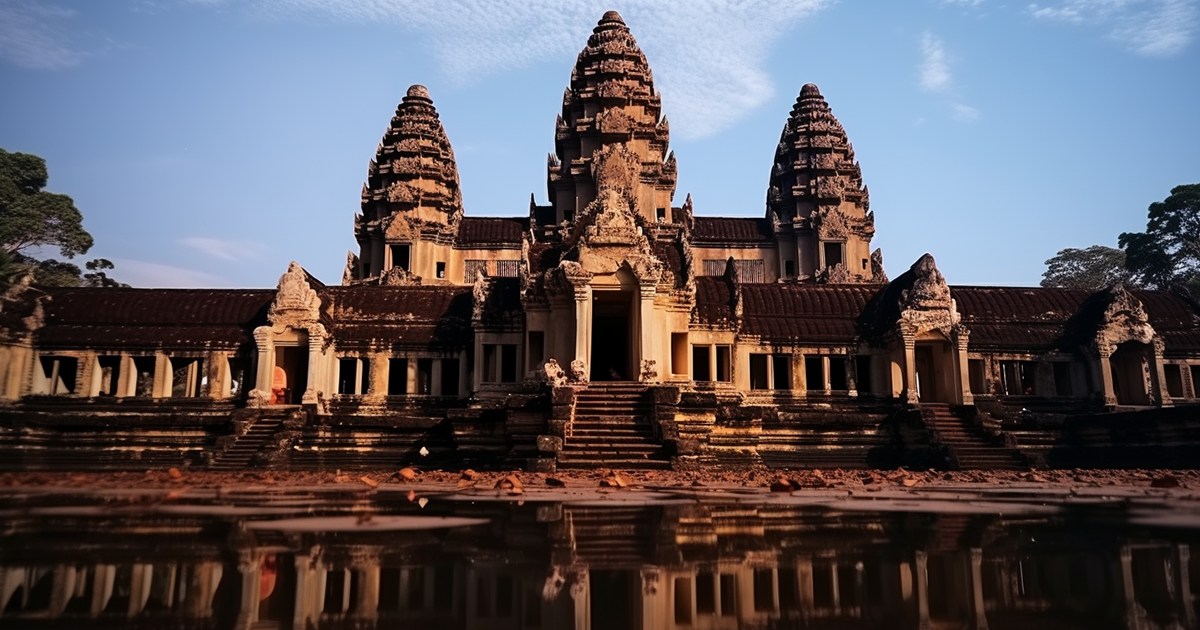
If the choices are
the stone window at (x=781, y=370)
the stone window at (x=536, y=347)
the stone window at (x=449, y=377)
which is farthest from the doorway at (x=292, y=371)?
the stone window at (x=781, y=370)

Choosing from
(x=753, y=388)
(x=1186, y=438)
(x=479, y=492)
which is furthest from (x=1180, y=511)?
(x=753, y=388)

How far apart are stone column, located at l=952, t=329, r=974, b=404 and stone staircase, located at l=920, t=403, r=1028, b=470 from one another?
1.58m

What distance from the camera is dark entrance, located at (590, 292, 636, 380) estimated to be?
27.8 metres

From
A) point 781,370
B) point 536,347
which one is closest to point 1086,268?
point 781,370

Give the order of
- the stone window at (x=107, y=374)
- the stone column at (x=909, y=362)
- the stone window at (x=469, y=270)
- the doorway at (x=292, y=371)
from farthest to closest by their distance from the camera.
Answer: the stone window at (x=469, y=270) < the doorway at (x=292, y=371) < the stone window at (x=107, y=374) < the stone column at (x=909, y=362)

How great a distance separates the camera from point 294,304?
27875mm

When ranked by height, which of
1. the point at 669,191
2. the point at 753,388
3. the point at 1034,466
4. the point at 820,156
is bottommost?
the point at 1034,466

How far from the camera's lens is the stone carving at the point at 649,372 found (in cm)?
2192

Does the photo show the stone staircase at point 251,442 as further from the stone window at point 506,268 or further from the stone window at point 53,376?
the stone window at point 506,268

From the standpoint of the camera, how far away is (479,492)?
38.1ft

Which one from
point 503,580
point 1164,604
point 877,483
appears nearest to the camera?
point 1164,604

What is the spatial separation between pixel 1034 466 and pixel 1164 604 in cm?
1914

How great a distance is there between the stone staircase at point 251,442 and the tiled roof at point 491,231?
78.3ft

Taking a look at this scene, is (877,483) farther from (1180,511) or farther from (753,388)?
(753,388)
